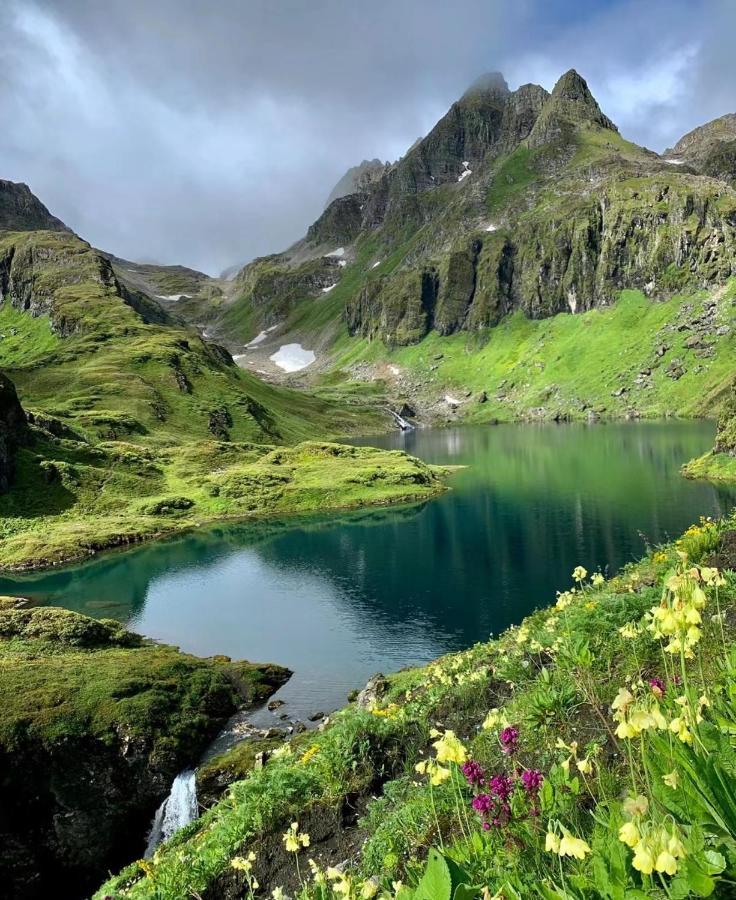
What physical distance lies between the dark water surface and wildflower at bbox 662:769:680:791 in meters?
22.8

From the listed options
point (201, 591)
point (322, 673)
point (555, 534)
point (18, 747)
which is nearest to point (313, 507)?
point (201, 591)

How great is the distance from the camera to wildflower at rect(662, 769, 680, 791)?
3161mm

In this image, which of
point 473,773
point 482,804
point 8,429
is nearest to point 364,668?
point 473,773

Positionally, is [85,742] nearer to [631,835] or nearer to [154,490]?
[631,835]

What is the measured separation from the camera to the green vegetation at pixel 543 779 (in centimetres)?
317

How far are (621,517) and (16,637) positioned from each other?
5808cm

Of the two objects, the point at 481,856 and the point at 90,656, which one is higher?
the point at 481,856

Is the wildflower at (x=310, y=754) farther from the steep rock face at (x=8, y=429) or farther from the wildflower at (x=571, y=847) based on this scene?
the steep rock face at (x=8, y=429)

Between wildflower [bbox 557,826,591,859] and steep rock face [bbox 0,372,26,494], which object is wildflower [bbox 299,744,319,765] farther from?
steep rock face [bbox 0,372,26,494]

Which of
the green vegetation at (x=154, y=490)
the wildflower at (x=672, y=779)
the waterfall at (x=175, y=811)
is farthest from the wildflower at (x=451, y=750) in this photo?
the green vegetation at (x=154, y=490)

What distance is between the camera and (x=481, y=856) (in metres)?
4.58

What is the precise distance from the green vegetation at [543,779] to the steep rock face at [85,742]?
761cm

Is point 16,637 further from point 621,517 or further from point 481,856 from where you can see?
point 621,517

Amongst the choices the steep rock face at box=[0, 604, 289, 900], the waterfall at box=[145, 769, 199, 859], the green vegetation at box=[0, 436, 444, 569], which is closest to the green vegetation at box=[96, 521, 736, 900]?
the waterfall at box=[145, 769, 199, 859]
